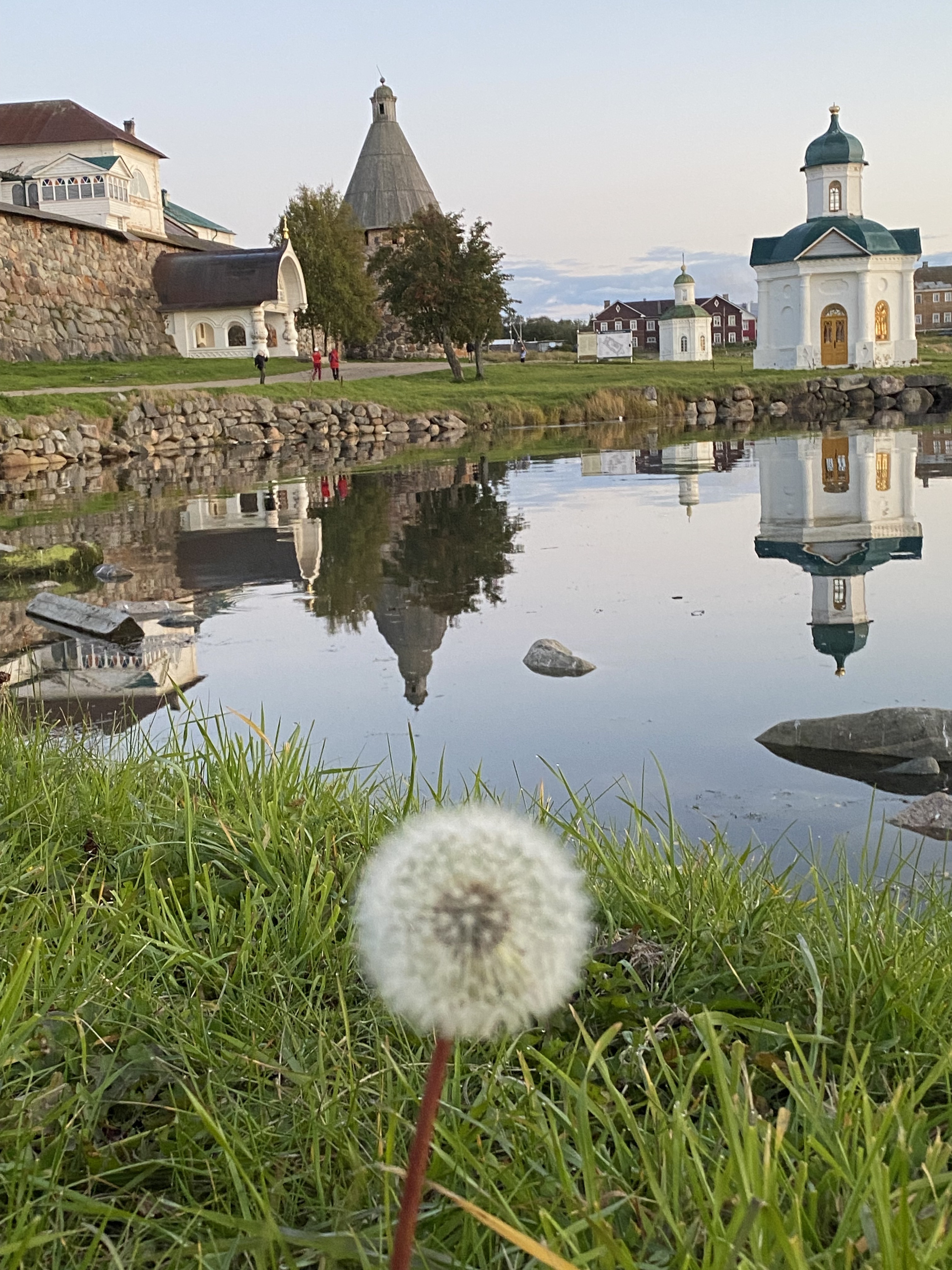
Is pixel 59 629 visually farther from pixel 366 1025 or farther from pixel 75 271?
pixel 75 271

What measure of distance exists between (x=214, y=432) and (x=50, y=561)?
809 inches

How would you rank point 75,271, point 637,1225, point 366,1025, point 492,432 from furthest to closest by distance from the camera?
point 75,271 → point 492,432 → point 366,1025 → point 637,1225

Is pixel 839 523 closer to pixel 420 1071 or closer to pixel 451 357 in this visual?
pixel 420 1071

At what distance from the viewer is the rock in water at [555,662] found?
7.51 metres

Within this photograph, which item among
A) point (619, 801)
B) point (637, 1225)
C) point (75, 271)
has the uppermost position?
point (75, 271)

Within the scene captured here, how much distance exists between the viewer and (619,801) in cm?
515

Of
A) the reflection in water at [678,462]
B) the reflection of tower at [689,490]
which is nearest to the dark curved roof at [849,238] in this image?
the reflection in water at [678,462]

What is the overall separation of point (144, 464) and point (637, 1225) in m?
26.5

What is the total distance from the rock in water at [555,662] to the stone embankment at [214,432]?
60.4 feet

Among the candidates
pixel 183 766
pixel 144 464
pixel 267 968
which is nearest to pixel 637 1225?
pixel 267 968

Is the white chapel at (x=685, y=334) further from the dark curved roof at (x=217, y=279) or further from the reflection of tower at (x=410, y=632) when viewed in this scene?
the reflection of tower at (x=410, y=632)

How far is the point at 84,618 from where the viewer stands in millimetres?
8820

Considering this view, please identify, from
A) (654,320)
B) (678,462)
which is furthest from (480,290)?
(654,320)

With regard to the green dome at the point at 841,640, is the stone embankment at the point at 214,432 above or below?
above
